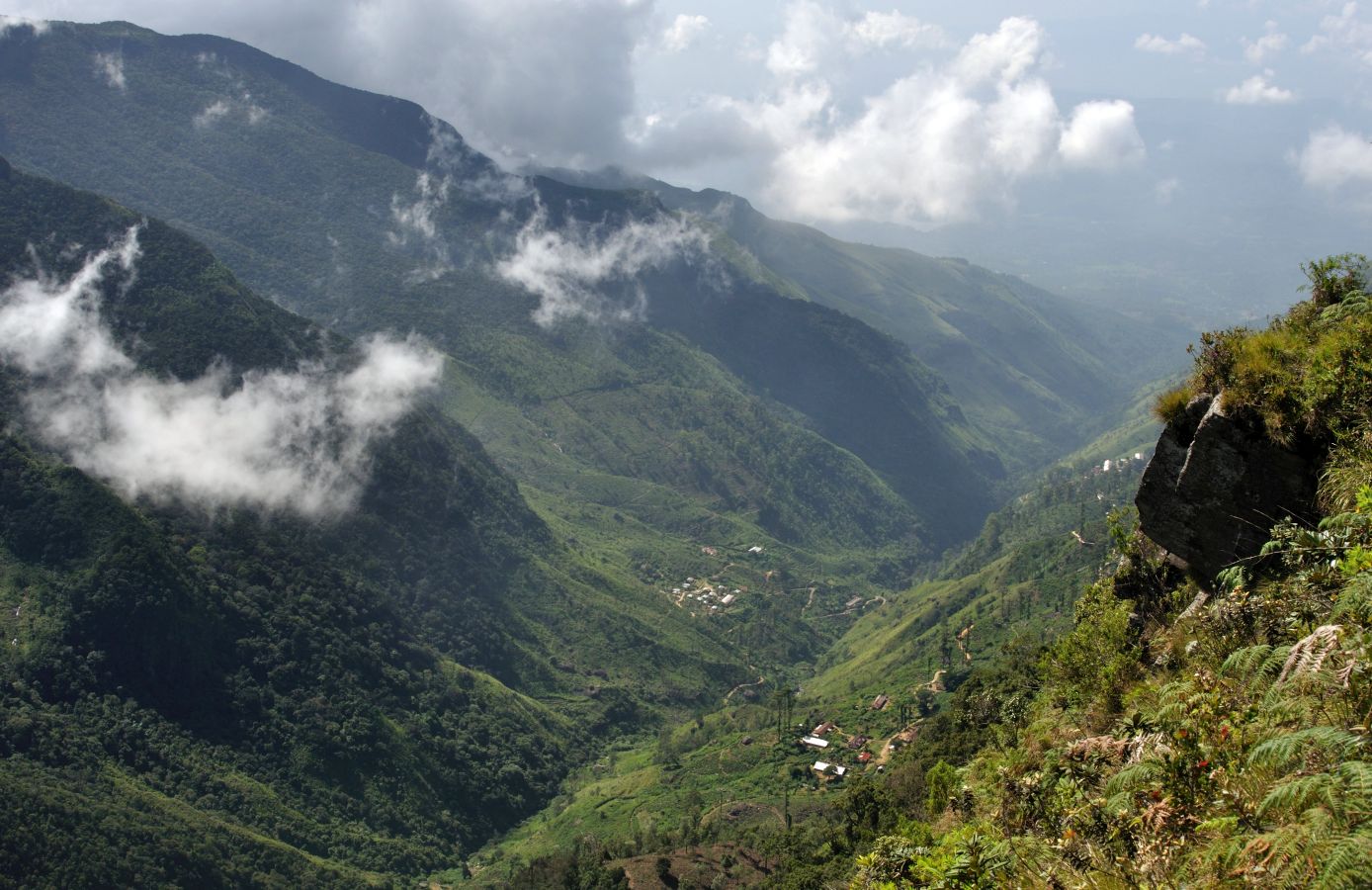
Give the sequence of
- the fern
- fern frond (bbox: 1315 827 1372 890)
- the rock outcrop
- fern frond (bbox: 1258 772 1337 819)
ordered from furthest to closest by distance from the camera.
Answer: the rock outcrop → the fern → fern frond (bbox: 1258 772 1337 819) → fern frond (bbox: 1315 827 1372 890)

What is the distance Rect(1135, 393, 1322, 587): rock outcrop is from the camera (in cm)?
2123

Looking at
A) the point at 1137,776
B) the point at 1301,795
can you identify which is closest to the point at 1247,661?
the point at 1137,776

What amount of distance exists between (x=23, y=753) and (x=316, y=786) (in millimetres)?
43969

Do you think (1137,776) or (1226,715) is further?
(1226,715)

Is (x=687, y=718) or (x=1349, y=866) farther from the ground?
(x=1349, y=866)

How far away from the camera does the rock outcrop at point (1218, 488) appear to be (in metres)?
21.2

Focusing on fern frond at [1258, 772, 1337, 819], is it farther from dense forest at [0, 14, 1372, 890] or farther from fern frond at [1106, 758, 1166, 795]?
fern frond at [1106, 758, 1166, 795]

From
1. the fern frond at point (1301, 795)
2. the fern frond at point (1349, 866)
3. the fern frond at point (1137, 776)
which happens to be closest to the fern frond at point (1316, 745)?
the fern frond at point (1301, 795)

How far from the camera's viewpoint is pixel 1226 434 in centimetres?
2222

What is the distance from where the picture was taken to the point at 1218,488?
22781mm

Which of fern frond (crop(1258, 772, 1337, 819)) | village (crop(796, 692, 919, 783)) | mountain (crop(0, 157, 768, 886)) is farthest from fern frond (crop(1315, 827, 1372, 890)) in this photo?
mountain (crop(0, 157, 768, 886))

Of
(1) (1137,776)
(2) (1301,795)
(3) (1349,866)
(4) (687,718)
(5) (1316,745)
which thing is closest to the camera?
(3) (1349,866)

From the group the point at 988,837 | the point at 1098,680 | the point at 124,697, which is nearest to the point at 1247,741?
the point at 988,837

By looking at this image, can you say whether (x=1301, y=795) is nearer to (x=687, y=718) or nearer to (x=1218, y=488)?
(x=1218, y=488)
